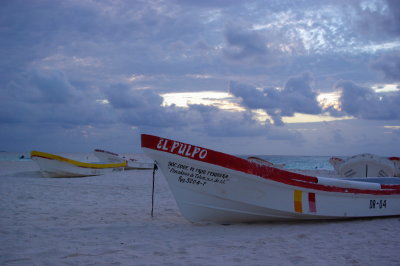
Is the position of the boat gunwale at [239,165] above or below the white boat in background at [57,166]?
above

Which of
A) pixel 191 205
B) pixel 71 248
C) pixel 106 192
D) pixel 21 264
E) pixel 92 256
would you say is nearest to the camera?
pixel 21 264

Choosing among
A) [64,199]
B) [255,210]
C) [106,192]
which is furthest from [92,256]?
[106,192]

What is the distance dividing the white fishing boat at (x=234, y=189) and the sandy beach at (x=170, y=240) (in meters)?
0.25

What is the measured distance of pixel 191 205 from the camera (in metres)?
6.85

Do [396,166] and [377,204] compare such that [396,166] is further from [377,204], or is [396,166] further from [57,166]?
[57,166]

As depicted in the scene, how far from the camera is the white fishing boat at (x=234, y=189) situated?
659 centimetres

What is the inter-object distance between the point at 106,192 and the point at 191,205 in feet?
21.6

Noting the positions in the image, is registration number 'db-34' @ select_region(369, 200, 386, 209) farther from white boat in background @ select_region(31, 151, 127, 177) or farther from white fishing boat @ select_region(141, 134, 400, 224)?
white boat in background @ select_region(31, 151, 127, 177)

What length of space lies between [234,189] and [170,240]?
1.69 m

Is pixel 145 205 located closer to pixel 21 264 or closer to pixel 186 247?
pixel 186 247

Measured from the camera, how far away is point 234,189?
22.1ft

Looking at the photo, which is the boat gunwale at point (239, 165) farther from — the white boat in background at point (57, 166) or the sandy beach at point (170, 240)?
the white boat in background at point (57, 166)

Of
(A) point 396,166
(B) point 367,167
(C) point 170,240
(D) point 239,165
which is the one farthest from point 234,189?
(A) point 396,166

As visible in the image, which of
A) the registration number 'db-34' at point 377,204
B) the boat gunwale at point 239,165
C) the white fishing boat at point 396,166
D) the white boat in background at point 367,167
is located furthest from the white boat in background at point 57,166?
the white fishing boat at point 396,166
